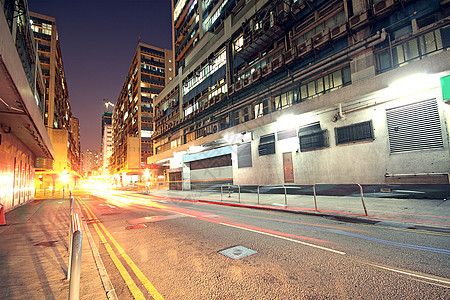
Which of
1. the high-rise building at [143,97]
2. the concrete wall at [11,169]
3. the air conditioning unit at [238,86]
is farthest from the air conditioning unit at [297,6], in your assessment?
the high-rise building at [143,97]

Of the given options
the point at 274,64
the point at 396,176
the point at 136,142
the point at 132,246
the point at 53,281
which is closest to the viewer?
the point at 53,281

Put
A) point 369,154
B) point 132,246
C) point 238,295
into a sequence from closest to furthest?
point 238,295 → point 132,246 → point 369,154

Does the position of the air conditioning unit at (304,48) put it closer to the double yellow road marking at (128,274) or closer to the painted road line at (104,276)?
the double yellow road marking at (128,274)

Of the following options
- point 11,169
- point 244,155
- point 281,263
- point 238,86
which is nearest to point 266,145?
point 244,155

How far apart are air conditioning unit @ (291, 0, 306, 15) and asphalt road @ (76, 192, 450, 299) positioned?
19.0 metres

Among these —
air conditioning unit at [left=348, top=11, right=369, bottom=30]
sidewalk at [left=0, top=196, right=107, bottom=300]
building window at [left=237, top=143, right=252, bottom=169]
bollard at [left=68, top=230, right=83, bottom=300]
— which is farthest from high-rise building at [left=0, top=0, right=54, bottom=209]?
air conditioning unit at [left=348, top=11, right=369, bottom=30]

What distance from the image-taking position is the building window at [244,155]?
2325 centimetres

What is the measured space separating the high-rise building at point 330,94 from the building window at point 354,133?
2.6 inches

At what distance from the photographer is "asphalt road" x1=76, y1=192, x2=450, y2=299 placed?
3428 millimetres

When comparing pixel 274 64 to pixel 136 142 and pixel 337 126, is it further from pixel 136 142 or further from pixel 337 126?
pixel 136 142

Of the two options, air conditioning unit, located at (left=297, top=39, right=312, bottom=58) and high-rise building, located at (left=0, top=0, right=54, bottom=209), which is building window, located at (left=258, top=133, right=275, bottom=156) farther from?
high-rise building, located at (left=0, top=0, right=54, bottom=209)

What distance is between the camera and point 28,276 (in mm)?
4145

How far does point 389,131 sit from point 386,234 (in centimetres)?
901

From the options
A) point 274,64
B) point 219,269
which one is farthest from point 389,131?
point 219,269
